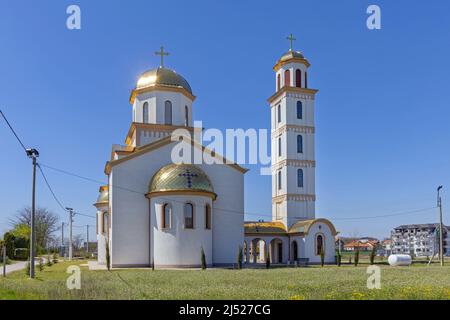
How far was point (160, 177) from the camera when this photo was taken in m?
32.0

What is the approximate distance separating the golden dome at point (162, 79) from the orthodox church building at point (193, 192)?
0.07 metres

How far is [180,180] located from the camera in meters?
31.2

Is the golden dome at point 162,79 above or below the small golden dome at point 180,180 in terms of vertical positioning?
above

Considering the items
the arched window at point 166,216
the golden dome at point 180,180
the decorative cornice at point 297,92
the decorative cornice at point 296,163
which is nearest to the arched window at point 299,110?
the decorative cornice at point 297,92

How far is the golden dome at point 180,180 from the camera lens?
3108 centimetres

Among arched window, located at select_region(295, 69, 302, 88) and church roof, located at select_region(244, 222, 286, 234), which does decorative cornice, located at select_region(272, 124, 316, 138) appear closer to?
arched window, located at select_region(295, 69, 302, 88)

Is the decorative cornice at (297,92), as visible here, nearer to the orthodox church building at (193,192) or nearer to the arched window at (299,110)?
the orthodox church building at (193,192)

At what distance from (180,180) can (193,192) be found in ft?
3.61

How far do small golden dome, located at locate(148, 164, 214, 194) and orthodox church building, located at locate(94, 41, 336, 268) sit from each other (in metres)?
0.07

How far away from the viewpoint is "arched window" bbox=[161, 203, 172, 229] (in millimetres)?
31109

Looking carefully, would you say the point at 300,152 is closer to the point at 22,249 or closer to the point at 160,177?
the point at 160,177
